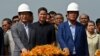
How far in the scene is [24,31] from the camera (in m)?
13.3

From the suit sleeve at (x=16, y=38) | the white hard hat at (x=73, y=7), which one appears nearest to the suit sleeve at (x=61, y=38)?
the white hard hat at (x=73, y=7)

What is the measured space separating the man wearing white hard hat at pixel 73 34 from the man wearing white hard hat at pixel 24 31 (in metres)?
0.86

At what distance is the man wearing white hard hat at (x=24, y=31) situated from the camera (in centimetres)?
1319

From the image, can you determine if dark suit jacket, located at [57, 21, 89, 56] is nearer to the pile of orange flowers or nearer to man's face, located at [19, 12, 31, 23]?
man's face, located at [19, 12, 31, 23]

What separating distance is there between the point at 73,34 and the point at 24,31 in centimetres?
143

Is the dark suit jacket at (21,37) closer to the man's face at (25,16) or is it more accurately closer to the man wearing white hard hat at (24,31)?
the man wearing white hard hat at (24,31)

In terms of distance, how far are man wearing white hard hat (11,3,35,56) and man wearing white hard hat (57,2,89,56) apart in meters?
0.86

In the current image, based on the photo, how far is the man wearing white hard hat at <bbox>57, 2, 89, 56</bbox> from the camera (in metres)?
13.2

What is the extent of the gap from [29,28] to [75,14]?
1.41 meters

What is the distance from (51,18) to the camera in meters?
17.0

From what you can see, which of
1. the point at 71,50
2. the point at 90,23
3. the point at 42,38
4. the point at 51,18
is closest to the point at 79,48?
the point at 71,50

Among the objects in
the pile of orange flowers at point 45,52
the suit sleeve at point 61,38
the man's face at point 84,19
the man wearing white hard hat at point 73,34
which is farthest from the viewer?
the man's face at point 84,19

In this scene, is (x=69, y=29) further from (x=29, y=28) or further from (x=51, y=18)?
(x=51, y=18)

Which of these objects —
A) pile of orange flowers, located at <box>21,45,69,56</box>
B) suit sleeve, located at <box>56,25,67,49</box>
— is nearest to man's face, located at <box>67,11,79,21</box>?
suit sleeve, located at <box>56,25,67,49</box>
